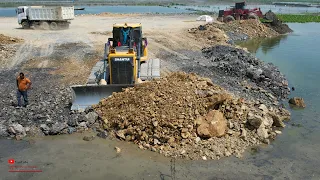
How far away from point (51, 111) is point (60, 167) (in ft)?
9.15

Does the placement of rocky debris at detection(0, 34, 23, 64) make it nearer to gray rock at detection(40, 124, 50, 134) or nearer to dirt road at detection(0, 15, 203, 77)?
dirt road at detection(0, 15, 203, 77)

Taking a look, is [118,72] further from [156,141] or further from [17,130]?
[17,130]

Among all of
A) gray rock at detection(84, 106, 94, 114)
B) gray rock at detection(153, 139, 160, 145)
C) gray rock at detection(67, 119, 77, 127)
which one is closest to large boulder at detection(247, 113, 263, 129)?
gray rock at detection(153, 139, 160, 145)

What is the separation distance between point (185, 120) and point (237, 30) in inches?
956

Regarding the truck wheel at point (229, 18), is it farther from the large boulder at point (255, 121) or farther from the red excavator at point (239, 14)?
the large boulder at point (255, 121)

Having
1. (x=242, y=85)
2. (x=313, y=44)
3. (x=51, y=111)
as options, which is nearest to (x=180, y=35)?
(x=313, y=44)

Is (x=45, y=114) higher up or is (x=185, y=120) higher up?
(x=185, y=120)

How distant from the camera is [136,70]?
11.8 m

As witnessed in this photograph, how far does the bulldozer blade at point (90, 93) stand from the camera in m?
10.6

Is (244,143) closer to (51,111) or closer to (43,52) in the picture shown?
(51,111)

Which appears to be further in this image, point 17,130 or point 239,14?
point 239,14

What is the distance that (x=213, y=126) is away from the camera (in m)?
9.04

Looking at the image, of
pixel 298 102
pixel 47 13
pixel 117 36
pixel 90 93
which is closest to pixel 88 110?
pixel 90 93

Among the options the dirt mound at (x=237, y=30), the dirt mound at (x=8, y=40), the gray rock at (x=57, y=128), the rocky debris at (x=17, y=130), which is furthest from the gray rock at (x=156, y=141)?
the dirt mound at (x=237, y=30)
